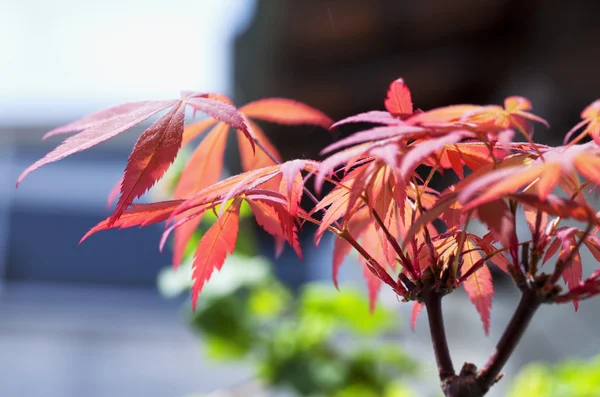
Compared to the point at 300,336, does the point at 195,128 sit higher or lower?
higher

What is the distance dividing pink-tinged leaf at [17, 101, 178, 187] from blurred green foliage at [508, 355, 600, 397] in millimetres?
895

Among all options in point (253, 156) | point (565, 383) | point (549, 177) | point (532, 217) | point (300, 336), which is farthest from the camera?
point (300, 336)

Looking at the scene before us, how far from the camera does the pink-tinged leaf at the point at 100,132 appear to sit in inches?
11.3

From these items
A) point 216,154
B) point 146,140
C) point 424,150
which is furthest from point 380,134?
point 216,154

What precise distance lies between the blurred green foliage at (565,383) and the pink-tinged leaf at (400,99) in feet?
2.76

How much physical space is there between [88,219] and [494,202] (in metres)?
6.56

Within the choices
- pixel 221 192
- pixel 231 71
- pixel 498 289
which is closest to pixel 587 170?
pixel 221 192

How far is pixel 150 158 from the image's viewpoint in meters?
0.29

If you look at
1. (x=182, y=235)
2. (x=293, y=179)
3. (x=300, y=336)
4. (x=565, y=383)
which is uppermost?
(x=293, y=179)

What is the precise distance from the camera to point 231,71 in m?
3.22

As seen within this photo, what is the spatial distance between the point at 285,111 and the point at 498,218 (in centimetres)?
22

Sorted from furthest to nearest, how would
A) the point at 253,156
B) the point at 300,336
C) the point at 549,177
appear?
the point at 300,336 < the point at 253,156 < the point at 549,177

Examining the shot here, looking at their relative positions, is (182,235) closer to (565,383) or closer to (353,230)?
(353,230)

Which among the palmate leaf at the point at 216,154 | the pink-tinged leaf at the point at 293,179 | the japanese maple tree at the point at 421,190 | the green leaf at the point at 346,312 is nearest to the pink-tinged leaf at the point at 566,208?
the japanese maple tree at the point at 421,190
